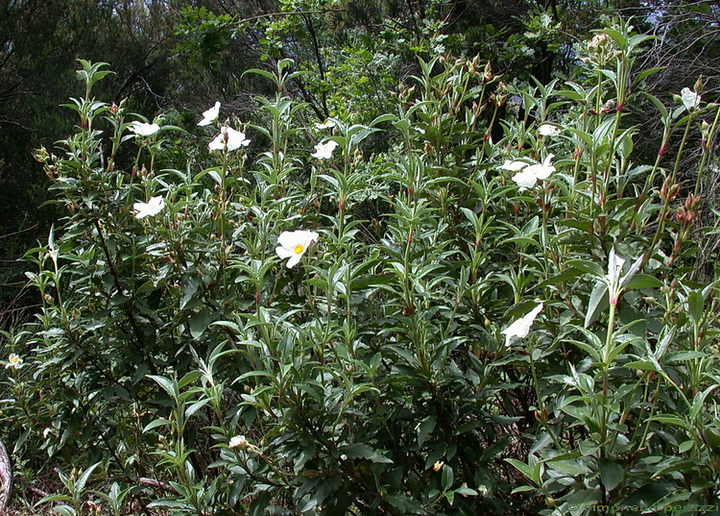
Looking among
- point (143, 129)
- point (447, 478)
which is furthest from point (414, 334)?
point (143, 129)

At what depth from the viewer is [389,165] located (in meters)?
2.06

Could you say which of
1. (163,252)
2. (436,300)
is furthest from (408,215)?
(163,252)

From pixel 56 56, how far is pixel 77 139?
6.34 m

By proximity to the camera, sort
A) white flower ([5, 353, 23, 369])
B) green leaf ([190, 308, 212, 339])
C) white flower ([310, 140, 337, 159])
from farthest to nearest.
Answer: white flower ([5, 353, 23, 369]) → white flower ([310, 140, 337, 159]) → green leaf ([190, 308, 212, 339])

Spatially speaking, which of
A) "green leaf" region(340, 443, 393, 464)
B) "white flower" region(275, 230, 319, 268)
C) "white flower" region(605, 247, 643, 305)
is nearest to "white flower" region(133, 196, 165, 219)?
"white flower" region(275, 230, 319, 268)

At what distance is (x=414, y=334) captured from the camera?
1.59 meters

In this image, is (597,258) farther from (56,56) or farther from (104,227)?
(56,56)

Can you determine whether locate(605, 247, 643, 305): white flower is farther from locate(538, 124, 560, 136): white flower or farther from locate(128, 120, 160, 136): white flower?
locate(128, 120, 160, 136): white flower

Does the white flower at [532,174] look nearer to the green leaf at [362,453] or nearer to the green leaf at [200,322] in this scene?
the green leaf at [362,453]

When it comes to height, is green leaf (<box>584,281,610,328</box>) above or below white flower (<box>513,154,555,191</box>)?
below

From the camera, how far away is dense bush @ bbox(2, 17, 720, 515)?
1.39 metres

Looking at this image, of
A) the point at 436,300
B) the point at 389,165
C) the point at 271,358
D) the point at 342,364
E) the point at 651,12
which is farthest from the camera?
the point at 651,12

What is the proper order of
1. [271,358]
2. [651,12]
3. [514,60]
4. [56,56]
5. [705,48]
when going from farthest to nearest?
[56,56]
[514,60]
[651,12]
[705,48]
[271,358]

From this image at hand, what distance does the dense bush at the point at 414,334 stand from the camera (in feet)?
4.57
